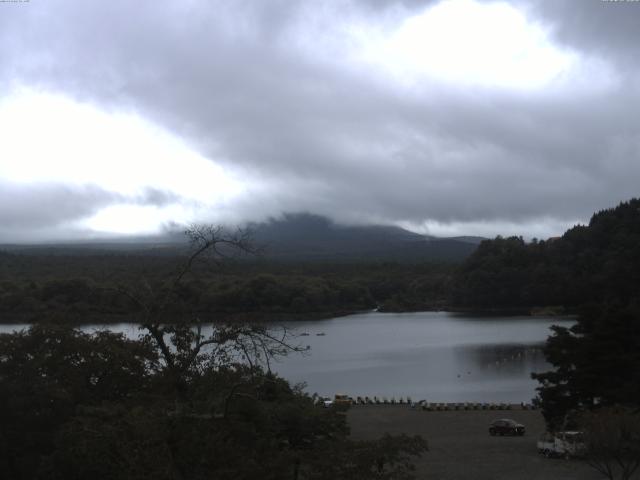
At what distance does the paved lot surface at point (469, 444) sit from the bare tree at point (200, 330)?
929 centimetres

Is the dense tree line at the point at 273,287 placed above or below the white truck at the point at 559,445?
above

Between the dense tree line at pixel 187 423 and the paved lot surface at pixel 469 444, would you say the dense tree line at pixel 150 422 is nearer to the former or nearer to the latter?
the dense tree line at pixel 187 423

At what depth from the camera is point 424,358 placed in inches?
1829

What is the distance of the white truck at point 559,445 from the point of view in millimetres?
16094

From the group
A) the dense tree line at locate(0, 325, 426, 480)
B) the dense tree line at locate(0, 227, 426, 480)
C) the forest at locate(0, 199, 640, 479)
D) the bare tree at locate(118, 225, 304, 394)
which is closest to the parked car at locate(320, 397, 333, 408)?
the forest at locate(0, 199, 640, 479)

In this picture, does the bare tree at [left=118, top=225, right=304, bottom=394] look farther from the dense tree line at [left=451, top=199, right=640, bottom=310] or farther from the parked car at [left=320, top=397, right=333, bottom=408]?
the dense tree line at [left=451, top=199, right=640, bottom=310]

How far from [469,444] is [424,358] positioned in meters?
27.8

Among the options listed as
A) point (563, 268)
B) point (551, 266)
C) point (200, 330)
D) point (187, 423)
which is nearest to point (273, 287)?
point (551, 266)

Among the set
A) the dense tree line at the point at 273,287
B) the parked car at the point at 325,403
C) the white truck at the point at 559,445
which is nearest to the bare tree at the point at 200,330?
the parked car at the point at 325,403

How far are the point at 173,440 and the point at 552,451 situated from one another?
1252 cm

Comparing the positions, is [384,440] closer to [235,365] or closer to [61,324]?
[235,365]

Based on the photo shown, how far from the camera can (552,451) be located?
54.8ft

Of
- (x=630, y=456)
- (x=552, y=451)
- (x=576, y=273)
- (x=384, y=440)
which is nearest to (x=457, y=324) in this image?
(x=576, y=273)

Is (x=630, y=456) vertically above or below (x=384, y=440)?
below
